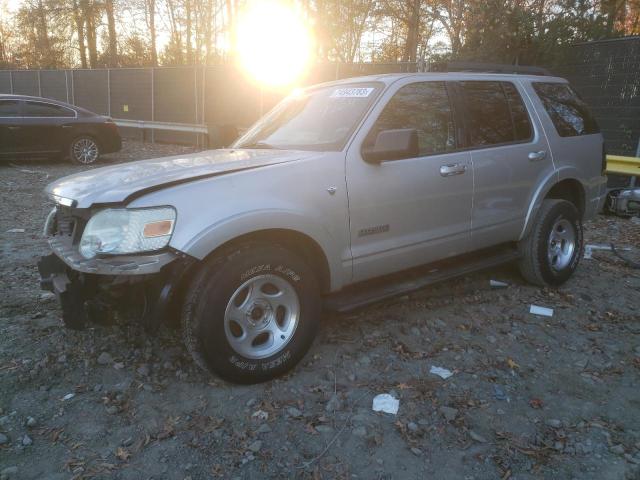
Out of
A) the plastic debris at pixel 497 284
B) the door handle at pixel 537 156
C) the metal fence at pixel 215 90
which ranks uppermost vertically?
the metal fence at pixel 215 90

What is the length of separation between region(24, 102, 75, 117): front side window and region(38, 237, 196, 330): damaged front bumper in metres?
10.2

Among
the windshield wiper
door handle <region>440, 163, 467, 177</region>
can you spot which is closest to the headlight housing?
the windshield wiper

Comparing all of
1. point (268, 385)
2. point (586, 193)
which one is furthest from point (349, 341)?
point (586, 193)

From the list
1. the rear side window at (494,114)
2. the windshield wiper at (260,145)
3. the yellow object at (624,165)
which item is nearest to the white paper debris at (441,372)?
the rear side window at (494,114)

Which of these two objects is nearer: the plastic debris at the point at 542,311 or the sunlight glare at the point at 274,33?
the plastic debris at the point at 542,311

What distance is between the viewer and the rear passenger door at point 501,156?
4055mm

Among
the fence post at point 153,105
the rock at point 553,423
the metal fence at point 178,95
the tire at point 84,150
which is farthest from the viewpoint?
the fence post at point 153,105

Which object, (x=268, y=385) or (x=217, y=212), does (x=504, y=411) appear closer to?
(x=268, y=385)

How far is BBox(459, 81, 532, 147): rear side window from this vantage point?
13.4 feet

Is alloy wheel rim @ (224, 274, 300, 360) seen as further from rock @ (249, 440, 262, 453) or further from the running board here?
A: rock @ (249, 440, 262, 453)

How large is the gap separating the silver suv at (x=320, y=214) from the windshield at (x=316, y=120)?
0.02m

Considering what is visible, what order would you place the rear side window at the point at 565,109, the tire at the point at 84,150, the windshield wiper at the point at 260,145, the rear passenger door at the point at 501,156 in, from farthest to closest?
the tire at the point at 84,150
the rear side window at the point at 565,109
the rear passenger door at the point at 501,156
the windshield wiper at the point at 260,145

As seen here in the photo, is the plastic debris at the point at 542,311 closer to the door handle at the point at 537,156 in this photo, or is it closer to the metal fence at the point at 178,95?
the door handle at the point at 537,156

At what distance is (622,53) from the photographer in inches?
364
